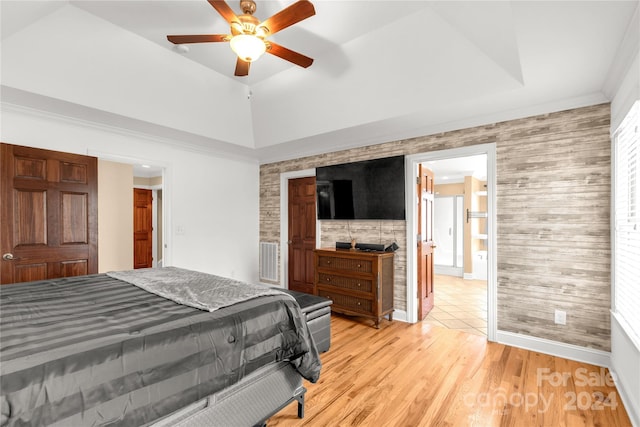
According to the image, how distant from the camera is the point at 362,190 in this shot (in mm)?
4141

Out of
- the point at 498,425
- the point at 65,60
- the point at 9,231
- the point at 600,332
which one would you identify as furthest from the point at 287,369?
the point at 65,60

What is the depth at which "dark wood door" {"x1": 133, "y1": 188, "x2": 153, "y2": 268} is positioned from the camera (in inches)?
255

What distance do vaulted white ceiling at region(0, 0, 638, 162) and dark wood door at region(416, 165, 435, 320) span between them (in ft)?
2.36

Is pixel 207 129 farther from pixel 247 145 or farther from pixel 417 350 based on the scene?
pixel 417 350

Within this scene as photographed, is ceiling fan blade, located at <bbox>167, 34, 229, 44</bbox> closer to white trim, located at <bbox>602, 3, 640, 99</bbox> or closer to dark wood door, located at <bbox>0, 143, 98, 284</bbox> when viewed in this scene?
dark wood door, located at <bbox>0, 143, 98, 284</bbox>

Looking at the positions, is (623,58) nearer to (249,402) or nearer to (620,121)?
(620,121)

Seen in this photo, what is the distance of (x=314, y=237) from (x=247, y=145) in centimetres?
176

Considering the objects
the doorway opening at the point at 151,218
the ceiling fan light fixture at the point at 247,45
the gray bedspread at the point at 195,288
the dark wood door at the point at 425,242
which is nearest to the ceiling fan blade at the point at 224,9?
the ceiling fan light fixture at the point at 247,45

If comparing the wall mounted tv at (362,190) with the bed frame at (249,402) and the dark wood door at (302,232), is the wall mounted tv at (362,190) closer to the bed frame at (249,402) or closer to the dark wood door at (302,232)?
the dark wood door at (302,232)

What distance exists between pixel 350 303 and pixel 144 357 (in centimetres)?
281

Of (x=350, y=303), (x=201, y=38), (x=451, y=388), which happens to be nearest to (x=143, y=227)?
(x=350, y=303)

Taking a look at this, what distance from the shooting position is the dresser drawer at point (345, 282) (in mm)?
3633

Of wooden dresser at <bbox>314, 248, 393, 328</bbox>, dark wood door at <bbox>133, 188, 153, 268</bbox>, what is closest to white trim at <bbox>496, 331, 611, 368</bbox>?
wooden dresser at <bbox>314, 248, 393, 328</bbox>

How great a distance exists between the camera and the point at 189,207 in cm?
451
